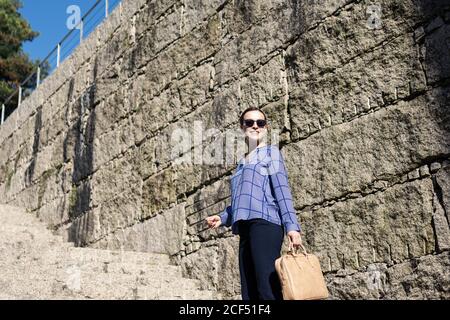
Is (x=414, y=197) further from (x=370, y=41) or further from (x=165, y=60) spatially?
(x=165, y=60)

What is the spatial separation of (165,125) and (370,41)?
301 cm

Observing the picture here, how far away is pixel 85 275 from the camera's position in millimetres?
5199

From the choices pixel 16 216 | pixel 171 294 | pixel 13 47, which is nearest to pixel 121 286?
pixel 171 294

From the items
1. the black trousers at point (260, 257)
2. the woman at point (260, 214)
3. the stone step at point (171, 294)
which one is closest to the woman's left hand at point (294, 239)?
the woman at point (260, 214)

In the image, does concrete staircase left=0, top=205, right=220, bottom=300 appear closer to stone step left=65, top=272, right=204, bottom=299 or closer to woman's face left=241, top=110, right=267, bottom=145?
stone step left=65, top=272, right=204, bottom=299

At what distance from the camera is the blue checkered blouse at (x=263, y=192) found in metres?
3.64

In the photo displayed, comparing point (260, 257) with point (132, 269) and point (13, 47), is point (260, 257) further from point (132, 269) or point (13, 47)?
point (13, 47)

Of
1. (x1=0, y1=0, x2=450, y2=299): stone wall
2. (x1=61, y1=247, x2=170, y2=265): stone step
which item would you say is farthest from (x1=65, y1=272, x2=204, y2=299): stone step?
(x1=61, y1=247, x2=170, y2=265): stone step

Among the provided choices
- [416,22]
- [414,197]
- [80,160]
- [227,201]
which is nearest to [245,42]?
[227,201]

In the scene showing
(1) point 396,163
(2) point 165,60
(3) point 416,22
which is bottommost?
(1) point 396,163

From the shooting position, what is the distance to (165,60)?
288 inches

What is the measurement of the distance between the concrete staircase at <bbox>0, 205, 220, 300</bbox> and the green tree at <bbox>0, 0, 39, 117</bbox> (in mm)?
18423

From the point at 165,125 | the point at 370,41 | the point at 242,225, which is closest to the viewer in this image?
the point at 242,225

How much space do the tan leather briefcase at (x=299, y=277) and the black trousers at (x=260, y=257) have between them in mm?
95
